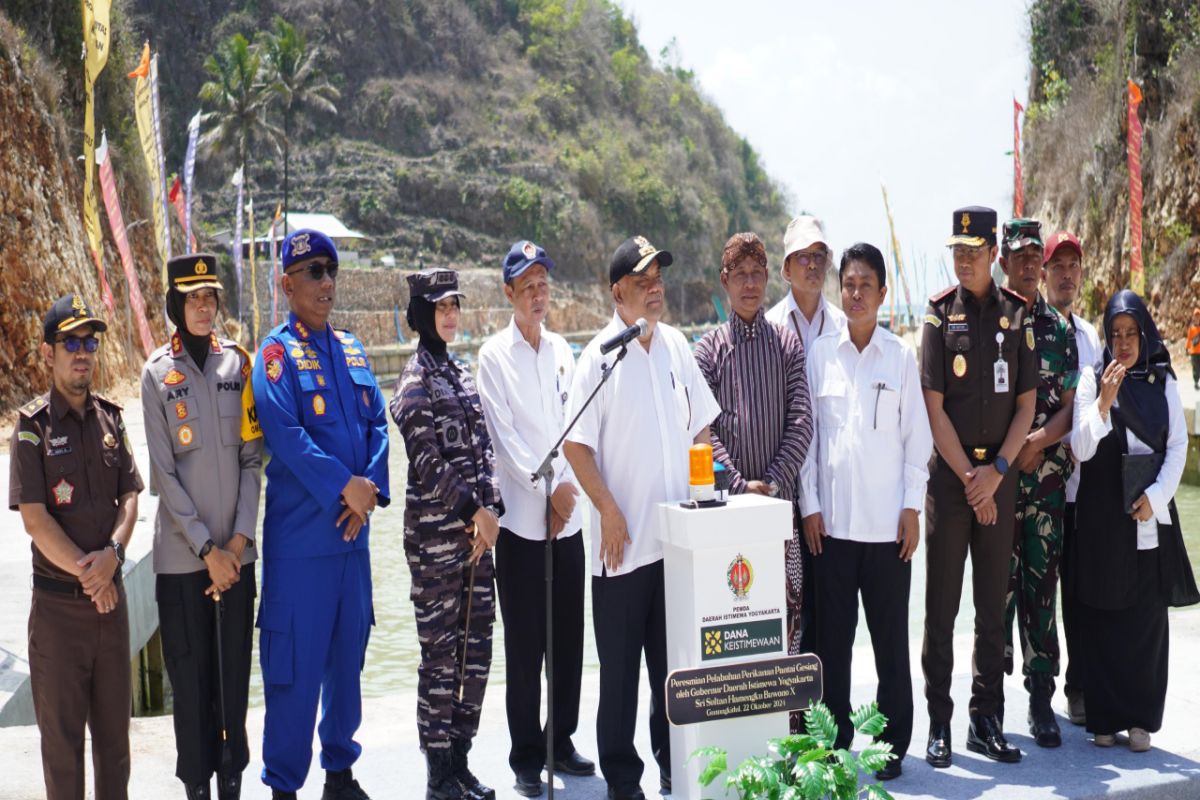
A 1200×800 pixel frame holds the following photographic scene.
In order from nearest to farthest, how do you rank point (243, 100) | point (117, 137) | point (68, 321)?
point (68, 321) → point (117, 137) → point (243, 100)

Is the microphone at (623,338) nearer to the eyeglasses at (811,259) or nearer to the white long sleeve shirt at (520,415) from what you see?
the white long sleeve shirt at (520,415)

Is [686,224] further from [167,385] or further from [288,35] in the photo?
[167,385]

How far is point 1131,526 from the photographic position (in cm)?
421

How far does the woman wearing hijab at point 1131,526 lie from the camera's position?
13.6 feet

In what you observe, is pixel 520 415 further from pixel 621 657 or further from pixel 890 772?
pixel 890 772

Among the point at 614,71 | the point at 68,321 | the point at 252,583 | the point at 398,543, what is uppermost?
the point at 614,71

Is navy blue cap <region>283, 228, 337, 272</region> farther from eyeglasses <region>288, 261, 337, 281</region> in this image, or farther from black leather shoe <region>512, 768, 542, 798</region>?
black leather shoe <region>512, 768, 542, 798</region>

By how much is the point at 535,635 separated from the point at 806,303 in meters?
1.61

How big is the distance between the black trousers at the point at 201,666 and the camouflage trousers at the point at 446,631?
1.91 ft

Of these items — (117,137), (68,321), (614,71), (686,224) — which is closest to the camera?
(68,321)

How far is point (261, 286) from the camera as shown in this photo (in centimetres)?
4550

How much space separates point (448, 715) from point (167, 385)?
1.41 meters

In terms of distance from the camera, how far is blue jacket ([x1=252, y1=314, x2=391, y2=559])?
141 inches

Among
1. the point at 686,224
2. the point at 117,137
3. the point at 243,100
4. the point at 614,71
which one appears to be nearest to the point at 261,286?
the point at 243,100
